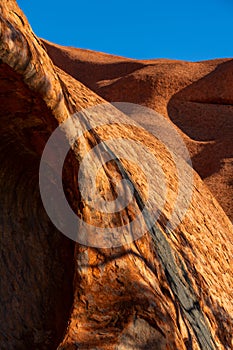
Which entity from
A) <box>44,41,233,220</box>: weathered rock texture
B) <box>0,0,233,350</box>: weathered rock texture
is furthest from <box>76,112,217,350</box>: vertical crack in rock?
<box>44,41,233,220</box>: weathered rock texture

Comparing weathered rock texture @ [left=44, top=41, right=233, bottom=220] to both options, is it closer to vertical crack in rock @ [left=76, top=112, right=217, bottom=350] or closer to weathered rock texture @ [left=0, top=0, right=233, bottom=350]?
weathered rock texture @ [left=0, top=0, right=233, bottom=350]

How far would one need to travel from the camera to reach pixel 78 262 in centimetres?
363

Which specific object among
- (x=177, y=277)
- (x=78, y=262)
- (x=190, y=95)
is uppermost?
(x=190, y=95)

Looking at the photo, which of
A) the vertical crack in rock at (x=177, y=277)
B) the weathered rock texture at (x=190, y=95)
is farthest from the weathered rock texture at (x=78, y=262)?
the weathered rock texture at (x=190, y=95)

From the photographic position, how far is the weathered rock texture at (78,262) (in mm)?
3396

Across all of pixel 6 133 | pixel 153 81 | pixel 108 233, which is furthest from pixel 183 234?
pixel 153 81

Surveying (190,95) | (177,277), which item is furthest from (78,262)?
(190,95)

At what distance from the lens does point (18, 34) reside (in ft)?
10.2

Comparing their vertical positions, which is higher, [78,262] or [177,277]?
[177,277]

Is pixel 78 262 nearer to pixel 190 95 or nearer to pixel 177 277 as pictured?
pixel 177 277

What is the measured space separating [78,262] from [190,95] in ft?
43.4

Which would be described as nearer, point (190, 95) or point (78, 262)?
point (78, 262)

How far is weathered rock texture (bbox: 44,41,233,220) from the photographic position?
1337 cm

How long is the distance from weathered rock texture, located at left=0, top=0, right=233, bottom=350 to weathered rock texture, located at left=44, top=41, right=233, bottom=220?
8.12 meters
